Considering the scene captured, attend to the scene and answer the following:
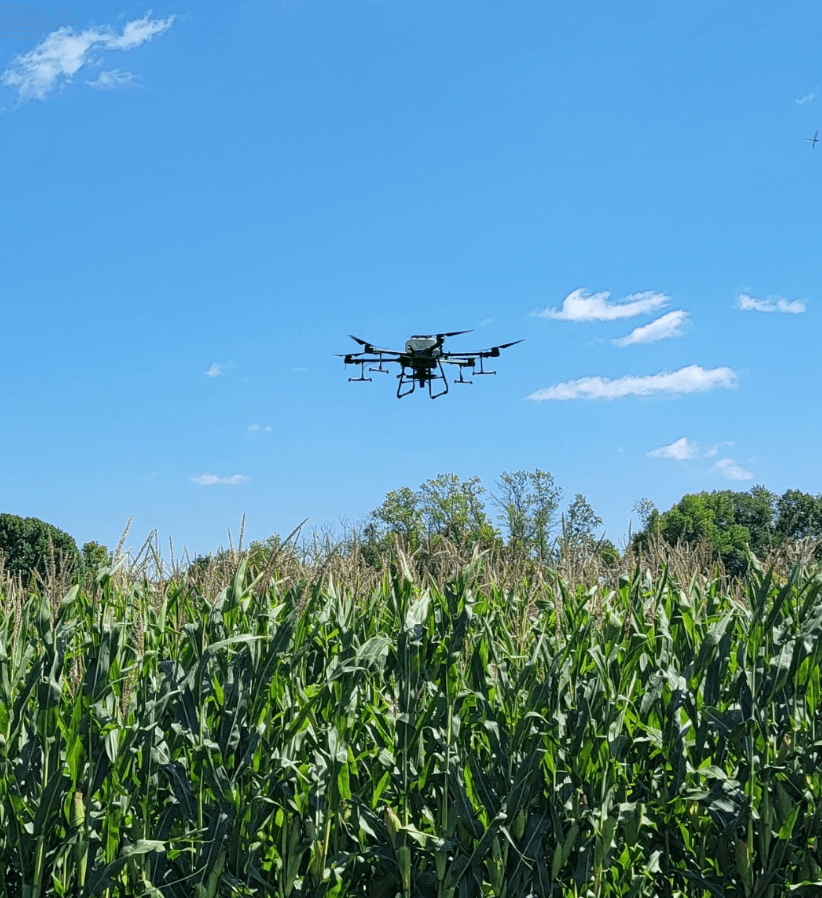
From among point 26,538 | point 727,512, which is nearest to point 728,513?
point 727,512

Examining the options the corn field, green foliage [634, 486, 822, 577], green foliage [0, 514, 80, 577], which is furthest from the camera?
green foliage [634, 486, 822, 577]

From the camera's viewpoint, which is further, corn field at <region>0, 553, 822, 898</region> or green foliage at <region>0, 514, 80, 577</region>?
green foliage at <region>0, 514, 80, 577</region>

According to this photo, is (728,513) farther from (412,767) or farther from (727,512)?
(412,767)

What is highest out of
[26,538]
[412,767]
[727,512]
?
[727,512]

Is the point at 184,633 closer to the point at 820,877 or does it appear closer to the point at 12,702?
the point at 12,702

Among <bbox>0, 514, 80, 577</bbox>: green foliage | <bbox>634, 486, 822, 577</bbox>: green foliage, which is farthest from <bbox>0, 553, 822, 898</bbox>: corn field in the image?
<bbox>634, 486, 822, 577</bbox>: green foliage

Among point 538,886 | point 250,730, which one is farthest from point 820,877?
point 250,730

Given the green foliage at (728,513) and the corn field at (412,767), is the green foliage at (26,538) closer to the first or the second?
the corn field at (412,767)

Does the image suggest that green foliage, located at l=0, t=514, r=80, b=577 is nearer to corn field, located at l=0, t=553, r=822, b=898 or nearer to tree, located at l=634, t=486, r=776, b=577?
corn field, located at l=0, t=553, r=822, b=898

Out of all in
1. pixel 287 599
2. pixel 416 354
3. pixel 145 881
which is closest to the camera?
pixel 145 881
